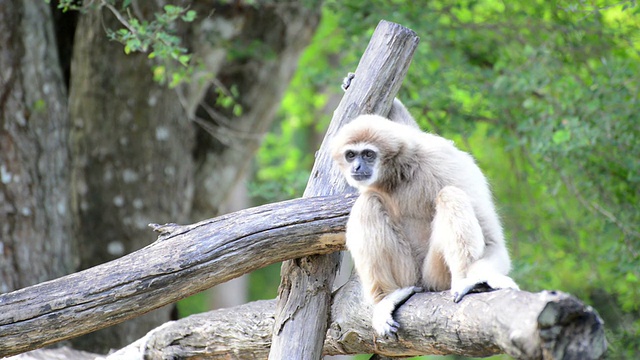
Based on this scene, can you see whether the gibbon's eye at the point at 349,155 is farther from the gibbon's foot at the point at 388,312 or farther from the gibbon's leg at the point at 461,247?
the gibbon's foot at the point at 388,312

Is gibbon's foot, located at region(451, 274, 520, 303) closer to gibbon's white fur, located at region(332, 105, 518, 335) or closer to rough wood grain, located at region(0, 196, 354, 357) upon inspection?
gibbon's white fur, located at region(332, 105, 518, 335)

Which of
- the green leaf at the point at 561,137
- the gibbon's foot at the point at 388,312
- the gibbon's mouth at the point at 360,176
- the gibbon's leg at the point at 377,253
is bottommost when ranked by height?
the gibbon's foot at the point at 388,312

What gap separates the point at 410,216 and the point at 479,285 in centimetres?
96

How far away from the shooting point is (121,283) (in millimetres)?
4477

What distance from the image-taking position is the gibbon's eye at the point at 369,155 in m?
4.66

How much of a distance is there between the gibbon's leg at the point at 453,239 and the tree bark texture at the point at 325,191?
33.1 inches

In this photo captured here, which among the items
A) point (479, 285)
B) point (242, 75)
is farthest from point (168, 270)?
point (242, 75)

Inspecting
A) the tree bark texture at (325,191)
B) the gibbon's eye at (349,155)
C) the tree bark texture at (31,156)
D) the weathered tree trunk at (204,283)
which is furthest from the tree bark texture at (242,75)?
the weathered tree trunk at (204,283)

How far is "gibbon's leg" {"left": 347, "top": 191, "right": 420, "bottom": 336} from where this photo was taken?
4434 mm

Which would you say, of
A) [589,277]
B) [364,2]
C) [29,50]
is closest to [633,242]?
[589,277]

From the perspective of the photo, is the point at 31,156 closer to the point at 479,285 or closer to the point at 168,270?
the point at 168,270

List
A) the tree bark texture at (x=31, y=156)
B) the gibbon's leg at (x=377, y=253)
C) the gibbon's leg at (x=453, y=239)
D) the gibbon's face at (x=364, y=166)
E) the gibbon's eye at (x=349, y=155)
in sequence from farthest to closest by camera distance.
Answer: the tree bark texture at (x=31, y=156)
the gibbon's eye at (x=349, y=155)
the gibbon's face at (x=364, y=166)
the gibbon's leg at (x=377, y=253)
the gibbon's leg at (x=453, y=239)

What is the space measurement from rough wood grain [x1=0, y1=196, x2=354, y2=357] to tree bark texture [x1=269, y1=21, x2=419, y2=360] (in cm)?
25

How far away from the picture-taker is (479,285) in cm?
375
